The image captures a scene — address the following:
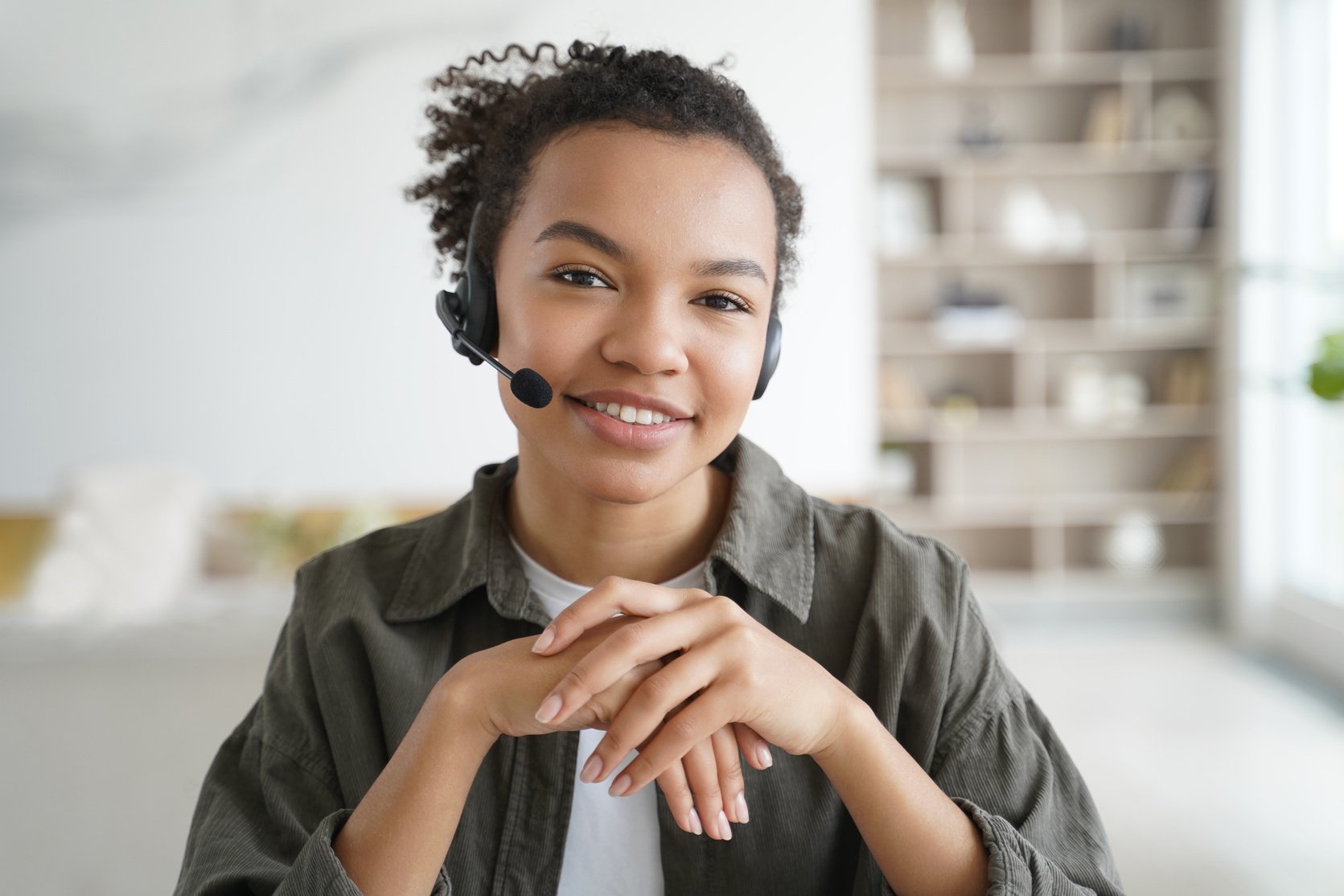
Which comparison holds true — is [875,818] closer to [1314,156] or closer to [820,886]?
[820,886]

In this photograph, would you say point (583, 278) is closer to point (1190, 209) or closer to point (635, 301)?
point (635, 301)

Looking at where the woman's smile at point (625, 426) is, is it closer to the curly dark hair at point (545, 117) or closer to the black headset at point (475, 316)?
the black headset at point (475, 316)

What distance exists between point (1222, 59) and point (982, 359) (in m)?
1.56

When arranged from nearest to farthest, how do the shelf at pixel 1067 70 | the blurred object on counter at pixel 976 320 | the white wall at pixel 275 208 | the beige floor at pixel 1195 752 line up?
the beige floor at pixel 1195 752 → the white wall at pixel 275 208 → the shelf at pixel 1067 70 → the blurred object on counter at pixel 976 320

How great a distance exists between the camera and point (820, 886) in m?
1.01

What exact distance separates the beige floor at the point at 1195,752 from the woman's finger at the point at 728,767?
4.50 feet

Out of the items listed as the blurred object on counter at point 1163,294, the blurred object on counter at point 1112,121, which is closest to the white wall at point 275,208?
the blurred object on counter at point 1112,121

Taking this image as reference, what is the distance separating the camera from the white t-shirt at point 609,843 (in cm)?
100

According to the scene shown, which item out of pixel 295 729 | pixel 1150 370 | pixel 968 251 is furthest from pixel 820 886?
pixel 1150 370

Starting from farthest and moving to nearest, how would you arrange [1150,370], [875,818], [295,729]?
[1150,370], [295,729], [875,818]

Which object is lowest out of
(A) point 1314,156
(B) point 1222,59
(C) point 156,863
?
(C) point 156,863

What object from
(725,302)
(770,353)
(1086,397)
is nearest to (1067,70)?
(1086,397)

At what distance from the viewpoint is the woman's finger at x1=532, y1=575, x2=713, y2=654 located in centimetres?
85

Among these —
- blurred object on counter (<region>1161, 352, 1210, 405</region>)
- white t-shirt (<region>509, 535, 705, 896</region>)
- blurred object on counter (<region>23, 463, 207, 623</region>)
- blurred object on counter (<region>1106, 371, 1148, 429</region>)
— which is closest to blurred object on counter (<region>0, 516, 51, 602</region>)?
blurred object on counter (<region>23, 463, 207, 623</region>)
